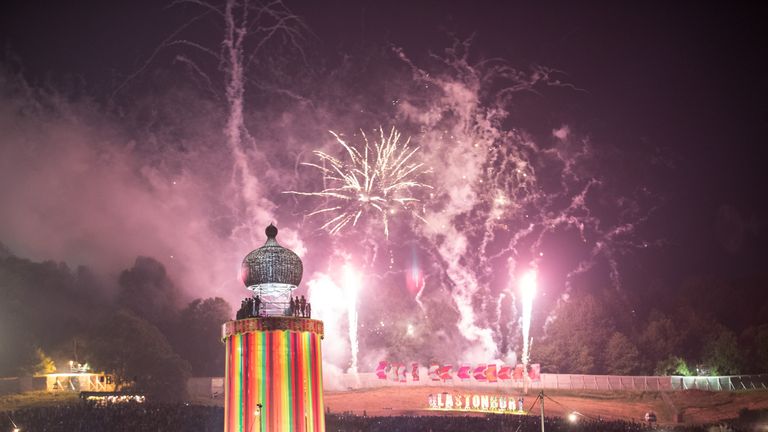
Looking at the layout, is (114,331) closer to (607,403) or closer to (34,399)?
(34,399)

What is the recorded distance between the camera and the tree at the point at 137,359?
6975 cm

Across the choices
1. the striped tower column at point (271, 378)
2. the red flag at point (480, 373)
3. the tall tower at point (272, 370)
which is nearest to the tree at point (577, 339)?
the red flag at point (480, 373)

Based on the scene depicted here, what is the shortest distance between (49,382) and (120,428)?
2520cm

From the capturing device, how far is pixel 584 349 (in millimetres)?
80938

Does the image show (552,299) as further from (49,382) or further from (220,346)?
(49,382)

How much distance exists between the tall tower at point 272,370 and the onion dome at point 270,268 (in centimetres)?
7

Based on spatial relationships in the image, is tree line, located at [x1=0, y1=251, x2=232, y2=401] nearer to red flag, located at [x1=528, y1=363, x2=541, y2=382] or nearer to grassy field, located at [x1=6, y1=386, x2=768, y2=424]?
grassy field, located at [x1=6, y1=386, x2=768, y2=424]

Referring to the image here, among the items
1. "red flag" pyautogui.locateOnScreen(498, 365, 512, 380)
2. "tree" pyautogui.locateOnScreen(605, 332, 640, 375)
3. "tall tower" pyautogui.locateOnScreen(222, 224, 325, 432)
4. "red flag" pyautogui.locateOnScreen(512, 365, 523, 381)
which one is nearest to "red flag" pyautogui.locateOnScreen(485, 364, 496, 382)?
"red flag" pyautogui.locateOnScreen(498, 365, 512, 380)

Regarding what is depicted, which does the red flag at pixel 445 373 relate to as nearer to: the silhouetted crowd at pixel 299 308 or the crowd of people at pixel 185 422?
the crowd of people at pixel 185 422

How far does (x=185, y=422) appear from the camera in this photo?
147 feet

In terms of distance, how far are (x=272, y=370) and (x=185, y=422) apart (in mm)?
17318

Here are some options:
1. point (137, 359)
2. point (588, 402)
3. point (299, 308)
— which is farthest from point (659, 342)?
point (299, 308)

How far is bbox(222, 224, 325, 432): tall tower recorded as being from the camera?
30562mm

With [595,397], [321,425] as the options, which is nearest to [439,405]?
[595,397]
